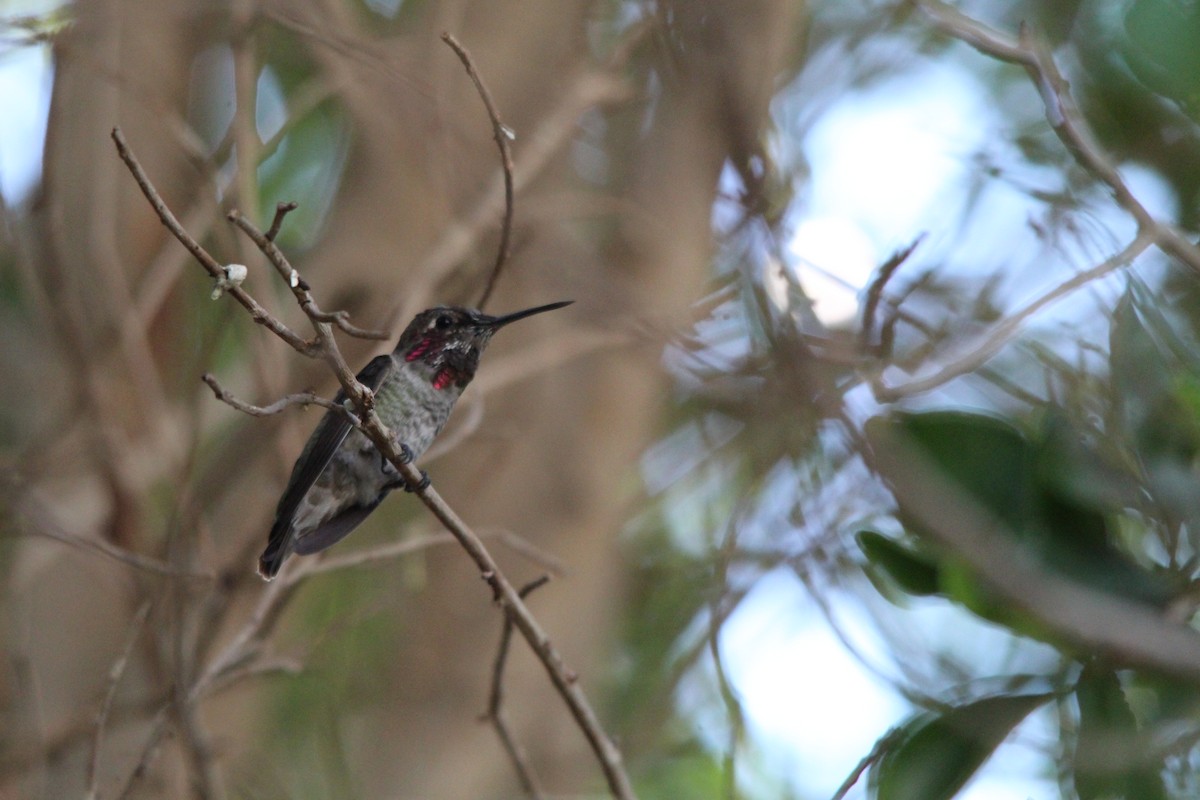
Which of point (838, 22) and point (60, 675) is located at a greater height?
point (838, 22)

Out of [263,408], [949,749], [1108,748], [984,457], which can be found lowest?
[1108,748]

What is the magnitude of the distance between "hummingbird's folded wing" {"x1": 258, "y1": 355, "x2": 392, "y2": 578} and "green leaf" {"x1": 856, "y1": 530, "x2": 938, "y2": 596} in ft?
4.03

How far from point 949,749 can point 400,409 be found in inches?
63.3

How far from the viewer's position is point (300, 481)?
271 cm

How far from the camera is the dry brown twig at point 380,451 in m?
1.67

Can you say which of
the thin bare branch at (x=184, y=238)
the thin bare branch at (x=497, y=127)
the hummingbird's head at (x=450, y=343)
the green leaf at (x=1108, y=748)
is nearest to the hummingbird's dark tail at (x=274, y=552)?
the hummingbird's head at (x=450, y=343)

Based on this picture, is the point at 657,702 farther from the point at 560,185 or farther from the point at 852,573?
the point at 560,185

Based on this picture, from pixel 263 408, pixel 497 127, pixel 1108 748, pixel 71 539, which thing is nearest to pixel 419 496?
pixel 263 408

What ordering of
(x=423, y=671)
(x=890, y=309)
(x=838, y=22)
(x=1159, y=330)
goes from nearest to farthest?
(x=890, y=309) < (x=1159, y=330) < (x=423, y=671) < (x=838, y=22)

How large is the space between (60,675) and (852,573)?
2.46 metres

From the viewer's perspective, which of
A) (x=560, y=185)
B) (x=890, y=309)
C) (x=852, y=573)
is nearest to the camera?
(x=890, y=309)

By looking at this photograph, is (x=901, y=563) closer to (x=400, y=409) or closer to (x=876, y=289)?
(x=876, y=289)

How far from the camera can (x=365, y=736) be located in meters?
4.42

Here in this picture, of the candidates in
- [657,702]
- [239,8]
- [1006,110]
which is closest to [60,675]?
[657,702]
